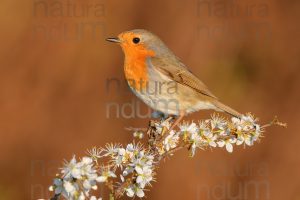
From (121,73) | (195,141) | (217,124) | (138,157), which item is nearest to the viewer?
(138,157)

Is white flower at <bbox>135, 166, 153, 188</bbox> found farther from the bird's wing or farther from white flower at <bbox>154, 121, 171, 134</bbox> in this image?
the bird's wing

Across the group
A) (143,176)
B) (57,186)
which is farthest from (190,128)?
(57,186)

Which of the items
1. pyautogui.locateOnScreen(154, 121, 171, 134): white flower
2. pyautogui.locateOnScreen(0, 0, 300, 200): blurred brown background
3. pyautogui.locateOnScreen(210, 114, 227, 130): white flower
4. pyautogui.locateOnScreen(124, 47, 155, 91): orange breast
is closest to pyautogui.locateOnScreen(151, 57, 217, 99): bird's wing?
pyautogui.locateOnScreen(124, 47, 155, 91): orange breast

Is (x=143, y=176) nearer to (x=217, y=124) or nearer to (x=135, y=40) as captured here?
(x=217, y=124)

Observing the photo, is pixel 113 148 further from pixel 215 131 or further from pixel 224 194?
pixel 224 194

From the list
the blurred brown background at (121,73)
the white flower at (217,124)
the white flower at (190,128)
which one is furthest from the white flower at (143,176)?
the blurred brown background at (121,73)

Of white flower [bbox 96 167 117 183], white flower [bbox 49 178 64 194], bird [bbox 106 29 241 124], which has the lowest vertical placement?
white flower [bbox 49 178 64 194]

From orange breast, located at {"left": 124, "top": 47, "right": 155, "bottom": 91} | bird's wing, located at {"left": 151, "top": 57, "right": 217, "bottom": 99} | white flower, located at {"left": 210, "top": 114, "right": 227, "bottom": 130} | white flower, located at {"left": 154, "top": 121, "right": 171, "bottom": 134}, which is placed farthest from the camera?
bird's wing, located at {"left": 151, "top": 57, "right": 217, "bottom": 99}
